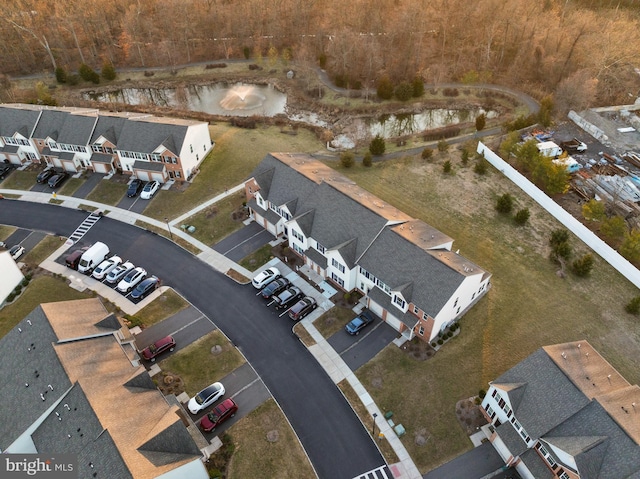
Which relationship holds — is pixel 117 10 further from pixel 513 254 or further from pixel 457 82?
pixel 513 254

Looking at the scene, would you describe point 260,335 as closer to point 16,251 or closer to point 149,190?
point 149,190

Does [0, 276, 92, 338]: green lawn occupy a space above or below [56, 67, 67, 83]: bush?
below

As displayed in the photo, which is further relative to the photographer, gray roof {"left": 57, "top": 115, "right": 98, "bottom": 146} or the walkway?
gray roof {"left": 57, "top": 115, "right": 98, "bottom": 146}

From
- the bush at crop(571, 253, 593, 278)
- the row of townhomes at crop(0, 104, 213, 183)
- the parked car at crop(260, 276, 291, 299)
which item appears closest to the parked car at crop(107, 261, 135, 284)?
the parked car at crop(260, 276, 291, 299)

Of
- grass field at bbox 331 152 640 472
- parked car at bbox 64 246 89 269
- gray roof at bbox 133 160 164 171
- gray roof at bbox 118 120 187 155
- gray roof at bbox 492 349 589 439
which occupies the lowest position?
grass field at bbox 331 152 640 472

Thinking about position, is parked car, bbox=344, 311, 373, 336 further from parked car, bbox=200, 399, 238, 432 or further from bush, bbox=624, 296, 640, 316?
bush, bbox=624, 296, 640, 316

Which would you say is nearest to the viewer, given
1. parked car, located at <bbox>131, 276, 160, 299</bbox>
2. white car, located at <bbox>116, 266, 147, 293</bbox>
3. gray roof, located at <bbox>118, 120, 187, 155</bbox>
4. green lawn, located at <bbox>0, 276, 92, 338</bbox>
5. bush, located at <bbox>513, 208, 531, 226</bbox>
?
green lawn, located at <bbox>0, 276, 92, 338</bbox>

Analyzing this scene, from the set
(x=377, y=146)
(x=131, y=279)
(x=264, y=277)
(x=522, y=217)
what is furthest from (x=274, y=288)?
(x=522, y=217)
